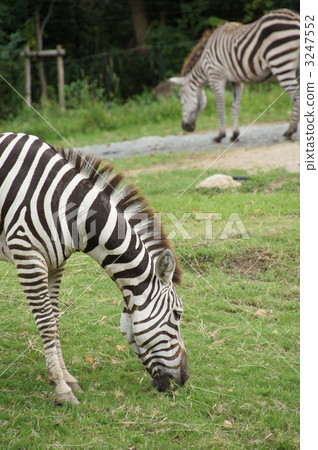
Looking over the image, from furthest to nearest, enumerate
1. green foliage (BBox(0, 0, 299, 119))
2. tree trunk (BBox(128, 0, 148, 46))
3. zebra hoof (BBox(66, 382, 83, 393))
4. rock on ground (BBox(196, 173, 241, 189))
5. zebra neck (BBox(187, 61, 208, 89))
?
1. tree trunk (BBox(128, 0, 148, 46))
2. green foliage (BBox(0, 0, 299, 119))
3. zebra neck (BBox(187, 61, 208, 89))
4. rock on ground (BBox(196, 173, 241, 189))
5. zebra hoof (BBox(66, 382, 83, 393))

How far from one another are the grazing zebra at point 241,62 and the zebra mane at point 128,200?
831 cm

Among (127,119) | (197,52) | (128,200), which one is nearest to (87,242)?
(128,200)

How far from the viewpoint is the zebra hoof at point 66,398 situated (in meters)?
4.24

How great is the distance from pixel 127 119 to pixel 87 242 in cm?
1246

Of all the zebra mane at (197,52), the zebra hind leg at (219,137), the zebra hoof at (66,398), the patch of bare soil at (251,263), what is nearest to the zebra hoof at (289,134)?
the zebra hind leg at (219,137)

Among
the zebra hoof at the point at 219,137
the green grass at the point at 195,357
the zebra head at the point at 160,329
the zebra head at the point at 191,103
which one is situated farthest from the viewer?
the zebra head at the point at 191,103

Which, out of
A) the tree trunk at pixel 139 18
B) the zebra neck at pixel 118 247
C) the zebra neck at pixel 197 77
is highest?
the tree trunk at pixel 139 18

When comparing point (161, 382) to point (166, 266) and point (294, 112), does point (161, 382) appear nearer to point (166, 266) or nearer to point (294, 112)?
point (166, 266)

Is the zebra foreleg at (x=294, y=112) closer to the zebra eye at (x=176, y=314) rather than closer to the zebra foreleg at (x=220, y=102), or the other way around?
the zebra foreleg at (x=220, y=102)

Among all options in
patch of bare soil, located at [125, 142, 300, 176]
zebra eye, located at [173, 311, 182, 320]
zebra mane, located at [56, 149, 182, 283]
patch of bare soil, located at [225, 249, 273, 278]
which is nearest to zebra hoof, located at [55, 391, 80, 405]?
zebra eye, located at [173, 311, 182, 320]

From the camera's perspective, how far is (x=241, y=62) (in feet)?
40.9

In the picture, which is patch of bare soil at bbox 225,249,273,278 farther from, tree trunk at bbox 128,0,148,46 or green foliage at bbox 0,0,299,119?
tree trunk at bbox 128,0,148,46

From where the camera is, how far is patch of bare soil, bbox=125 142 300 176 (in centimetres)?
1028
